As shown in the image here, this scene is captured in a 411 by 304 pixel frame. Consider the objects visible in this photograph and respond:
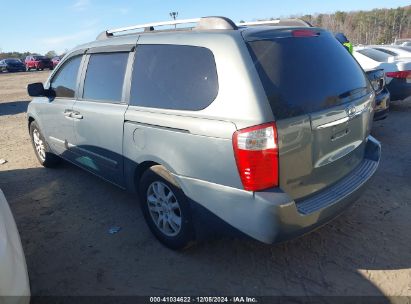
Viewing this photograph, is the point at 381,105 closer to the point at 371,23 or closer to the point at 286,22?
the point at 286,22

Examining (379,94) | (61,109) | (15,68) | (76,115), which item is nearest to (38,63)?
(15,68)

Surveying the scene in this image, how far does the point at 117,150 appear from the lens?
3369 millimetres

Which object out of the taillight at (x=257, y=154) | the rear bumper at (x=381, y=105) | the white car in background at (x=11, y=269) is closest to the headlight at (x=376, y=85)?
the rear bumper at (x=381, y=105)

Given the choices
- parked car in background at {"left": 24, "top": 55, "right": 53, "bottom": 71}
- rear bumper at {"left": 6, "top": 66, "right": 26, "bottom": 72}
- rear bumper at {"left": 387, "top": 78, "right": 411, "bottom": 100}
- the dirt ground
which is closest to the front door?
the dirt ground

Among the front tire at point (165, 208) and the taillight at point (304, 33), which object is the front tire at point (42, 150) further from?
the taillight at point (304, 33)

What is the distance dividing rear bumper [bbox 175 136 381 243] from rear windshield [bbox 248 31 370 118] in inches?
23.0

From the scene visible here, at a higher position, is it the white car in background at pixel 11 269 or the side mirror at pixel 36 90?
the side mirror at pixel 36 90

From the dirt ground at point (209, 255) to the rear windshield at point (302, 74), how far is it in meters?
1.27

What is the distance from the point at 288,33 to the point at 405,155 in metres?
3.56

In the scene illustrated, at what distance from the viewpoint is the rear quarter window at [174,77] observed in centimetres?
254

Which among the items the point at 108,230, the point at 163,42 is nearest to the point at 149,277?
the point at 108,230

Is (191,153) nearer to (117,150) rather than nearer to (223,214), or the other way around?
(223,214)

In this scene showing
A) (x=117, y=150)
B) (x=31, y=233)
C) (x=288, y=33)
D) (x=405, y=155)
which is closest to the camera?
(x=288, y=33)

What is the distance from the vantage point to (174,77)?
277 cm
